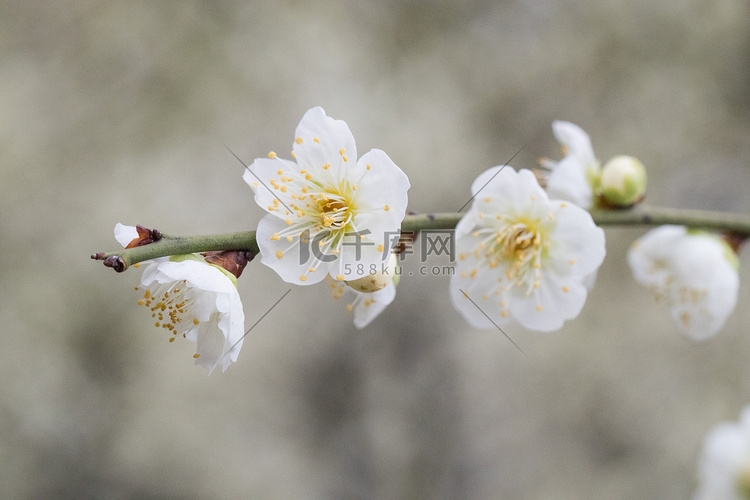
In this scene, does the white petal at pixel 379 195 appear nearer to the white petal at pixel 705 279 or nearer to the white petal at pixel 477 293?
the white petal at pixel 477 293

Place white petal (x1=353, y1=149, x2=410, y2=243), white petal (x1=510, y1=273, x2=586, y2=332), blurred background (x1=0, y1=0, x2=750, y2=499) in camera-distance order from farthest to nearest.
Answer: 1. blurred background (x1=0, y1=0, x2=750, y2=499)
2. white petal (x1=510, y1=273, x2=586, y2=332)
3. white petal (x1=353, y1=149, x2=410, y2=243)

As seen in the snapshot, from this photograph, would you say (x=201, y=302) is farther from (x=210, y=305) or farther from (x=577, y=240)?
(x=577, y=240)

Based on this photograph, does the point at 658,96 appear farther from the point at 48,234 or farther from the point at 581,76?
the point at 48,234

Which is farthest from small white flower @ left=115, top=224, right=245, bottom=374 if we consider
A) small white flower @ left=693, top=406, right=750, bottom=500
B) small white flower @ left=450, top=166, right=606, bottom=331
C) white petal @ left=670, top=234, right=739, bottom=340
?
small white flower @ left=693, top=406, right=750, bottom=500

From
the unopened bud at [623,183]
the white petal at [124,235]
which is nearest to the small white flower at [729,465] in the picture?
the unopened bud at [623,183]

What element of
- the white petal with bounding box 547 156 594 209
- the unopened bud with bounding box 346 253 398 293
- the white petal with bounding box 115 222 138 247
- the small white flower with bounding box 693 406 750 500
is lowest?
the small white flower with bounding box 693 406 750 500

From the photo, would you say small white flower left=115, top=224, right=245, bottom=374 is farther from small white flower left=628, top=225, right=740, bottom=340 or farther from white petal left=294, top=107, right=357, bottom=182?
small white flower left=628, top=225, right=740, bottom=340

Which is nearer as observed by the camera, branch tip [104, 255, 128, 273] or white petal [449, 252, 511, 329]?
branch tip [104, 255, 128, 273]
